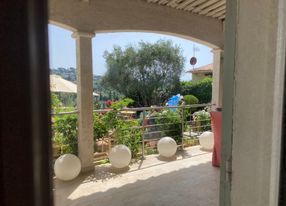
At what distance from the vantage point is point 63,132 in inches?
134

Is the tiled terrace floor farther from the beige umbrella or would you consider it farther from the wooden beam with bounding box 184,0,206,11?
the wooden beam with bounding box 184,0,206,11

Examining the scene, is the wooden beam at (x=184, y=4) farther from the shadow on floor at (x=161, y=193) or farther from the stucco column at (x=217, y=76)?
the shadow on floor at (x=161, y=193)

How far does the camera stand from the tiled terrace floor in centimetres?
246

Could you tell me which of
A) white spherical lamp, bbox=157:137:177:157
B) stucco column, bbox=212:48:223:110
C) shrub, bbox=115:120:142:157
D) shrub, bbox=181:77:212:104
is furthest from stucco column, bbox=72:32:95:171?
shrub, bbox=181:77:212:104

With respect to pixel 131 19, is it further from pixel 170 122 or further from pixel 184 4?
pixel 170 122

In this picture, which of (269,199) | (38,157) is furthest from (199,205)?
(38,157)

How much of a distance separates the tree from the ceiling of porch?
683 centimetres

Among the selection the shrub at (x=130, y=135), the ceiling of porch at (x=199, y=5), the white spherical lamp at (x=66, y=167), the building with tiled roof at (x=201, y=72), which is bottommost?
the white spherical lamp at (x=66, y=167)

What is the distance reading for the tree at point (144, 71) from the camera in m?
10.9

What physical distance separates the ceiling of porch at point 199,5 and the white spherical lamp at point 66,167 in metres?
2.52

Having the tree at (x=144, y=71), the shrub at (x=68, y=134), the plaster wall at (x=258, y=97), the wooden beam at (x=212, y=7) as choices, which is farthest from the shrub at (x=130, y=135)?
the tree at (x=144, y=71)

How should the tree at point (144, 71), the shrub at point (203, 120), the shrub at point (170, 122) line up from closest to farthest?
the shrub at point (170, 122) → the shrub at point (203, 120) → the tree at point (144, 71)

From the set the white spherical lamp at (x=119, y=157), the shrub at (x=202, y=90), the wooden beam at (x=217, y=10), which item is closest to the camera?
the white spherical lamp at (x=119, y=157)

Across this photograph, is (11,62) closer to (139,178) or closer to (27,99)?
(27,99)
